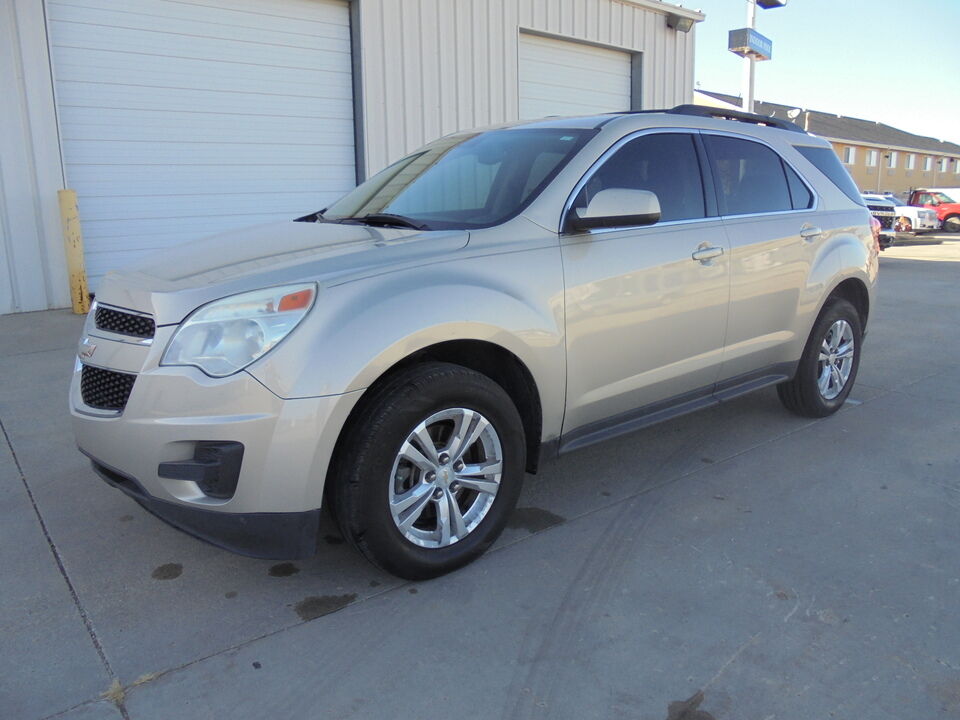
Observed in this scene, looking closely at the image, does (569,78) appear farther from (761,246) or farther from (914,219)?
(914,219)

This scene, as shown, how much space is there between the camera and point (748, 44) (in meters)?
16.5

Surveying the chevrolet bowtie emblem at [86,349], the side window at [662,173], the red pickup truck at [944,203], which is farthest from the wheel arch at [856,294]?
the red pickup truck at [944,203]

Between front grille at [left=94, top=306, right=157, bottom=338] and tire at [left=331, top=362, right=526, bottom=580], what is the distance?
79 cm

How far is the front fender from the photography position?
258 cm

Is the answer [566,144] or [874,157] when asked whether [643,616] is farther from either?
[874,157]

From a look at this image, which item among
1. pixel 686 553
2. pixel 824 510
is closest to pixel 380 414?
pixel 686 553

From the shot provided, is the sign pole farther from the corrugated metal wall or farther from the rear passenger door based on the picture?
the rear passenger door

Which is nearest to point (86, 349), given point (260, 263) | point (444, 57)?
point (260, 263)

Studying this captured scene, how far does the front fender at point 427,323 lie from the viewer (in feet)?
8.45

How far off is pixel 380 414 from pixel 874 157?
5541 centimetres

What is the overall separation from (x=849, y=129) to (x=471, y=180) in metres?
50.7

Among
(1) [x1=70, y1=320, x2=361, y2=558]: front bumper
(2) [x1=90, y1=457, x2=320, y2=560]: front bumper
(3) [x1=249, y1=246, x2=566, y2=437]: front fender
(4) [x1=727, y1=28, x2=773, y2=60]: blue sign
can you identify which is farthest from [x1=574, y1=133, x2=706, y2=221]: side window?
(4) [x1=727, y1=28, x2=773, y2=60]: blue sign

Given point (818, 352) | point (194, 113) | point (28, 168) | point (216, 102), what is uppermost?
point (216, 102)

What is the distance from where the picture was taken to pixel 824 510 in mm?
3678
